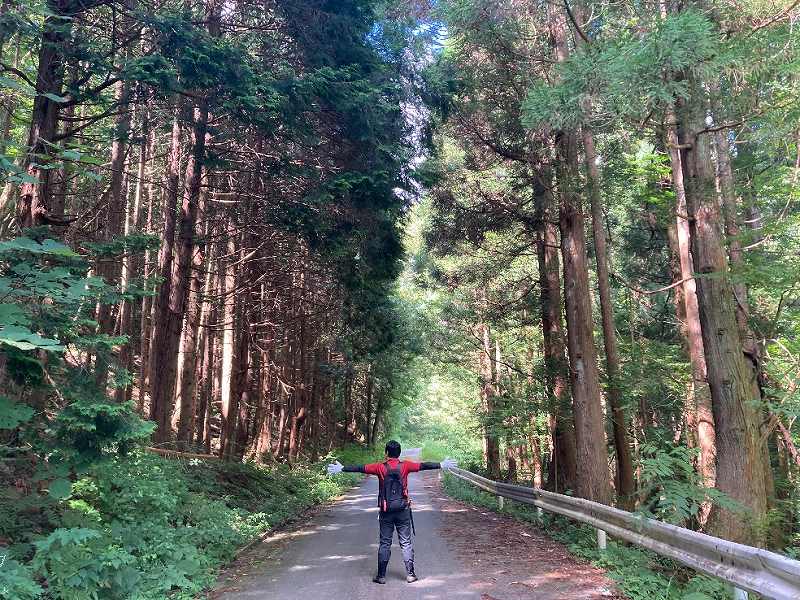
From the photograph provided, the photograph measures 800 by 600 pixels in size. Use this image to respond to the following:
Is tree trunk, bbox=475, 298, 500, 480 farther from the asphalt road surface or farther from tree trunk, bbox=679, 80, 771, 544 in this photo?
tree trunk, bbox=679, 80, 771, 544

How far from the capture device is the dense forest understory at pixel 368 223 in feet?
20.3

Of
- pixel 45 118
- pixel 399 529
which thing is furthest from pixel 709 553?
pixel 45 118

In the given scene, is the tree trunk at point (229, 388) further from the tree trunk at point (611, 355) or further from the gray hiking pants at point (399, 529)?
the gray hiking pants at point (399, 529)

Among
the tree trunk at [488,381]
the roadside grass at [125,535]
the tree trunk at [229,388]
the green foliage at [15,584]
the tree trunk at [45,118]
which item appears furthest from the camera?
the tree trunk at [488,381]

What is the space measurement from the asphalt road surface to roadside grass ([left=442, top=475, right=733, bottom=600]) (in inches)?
8.7

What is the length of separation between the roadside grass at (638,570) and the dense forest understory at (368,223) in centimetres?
29

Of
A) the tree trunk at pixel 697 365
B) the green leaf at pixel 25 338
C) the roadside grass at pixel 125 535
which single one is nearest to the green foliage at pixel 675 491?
the roadside grass at pixel 125 535

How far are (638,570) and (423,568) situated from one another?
273cm

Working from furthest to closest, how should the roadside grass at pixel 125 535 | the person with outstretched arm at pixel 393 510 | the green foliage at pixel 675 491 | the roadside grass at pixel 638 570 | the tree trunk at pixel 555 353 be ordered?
1. the tree trunk at pixel 555 353
2. the person with outstretched arm at pixel 393 510
3. the green foliage at pixel 675 491
4. the roadside grass at pixel 638 570
5. the roadside grass at pixel 125 535

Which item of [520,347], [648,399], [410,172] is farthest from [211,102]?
[520,347]

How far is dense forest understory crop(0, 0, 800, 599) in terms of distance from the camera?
20.3 ft

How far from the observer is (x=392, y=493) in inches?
277

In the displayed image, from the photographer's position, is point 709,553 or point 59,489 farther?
point 59,489

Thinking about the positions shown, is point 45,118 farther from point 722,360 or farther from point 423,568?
point 722,360
